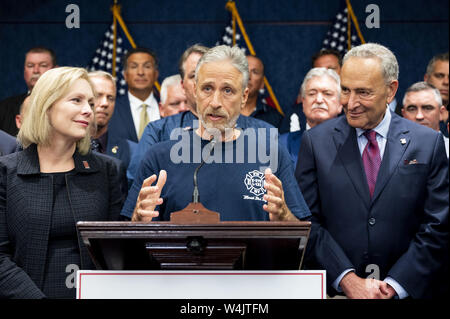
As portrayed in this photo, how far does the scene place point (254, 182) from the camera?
270 cm

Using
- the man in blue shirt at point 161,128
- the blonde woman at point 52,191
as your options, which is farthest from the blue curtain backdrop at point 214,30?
the blonde woman at point 52,191

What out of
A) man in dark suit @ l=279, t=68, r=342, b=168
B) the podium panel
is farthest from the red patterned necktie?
the podium panel

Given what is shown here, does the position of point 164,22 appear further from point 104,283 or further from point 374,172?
point 104,283

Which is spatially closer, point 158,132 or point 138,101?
point 158,132

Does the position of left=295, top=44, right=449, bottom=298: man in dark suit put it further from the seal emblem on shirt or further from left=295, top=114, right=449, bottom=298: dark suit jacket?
the seal emblem on shirt

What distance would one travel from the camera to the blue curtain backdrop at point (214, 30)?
702cm

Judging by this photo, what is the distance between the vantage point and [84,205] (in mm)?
2922

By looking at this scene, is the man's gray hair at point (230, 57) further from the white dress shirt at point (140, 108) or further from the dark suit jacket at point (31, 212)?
the white dress shirt at point (140, 108)

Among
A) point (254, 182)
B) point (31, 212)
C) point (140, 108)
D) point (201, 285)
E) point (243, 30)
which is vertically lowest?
point (201, 285)

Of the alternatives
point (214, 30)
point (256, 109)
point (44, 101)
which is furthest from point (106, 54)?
point (44, 101)

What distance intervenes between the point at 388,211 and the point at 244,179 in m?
0.82

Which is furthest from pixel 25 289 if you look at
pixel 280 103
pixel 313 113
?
pixel 280 103

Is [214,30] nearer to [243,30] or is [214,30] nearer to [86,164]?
[243,30]
